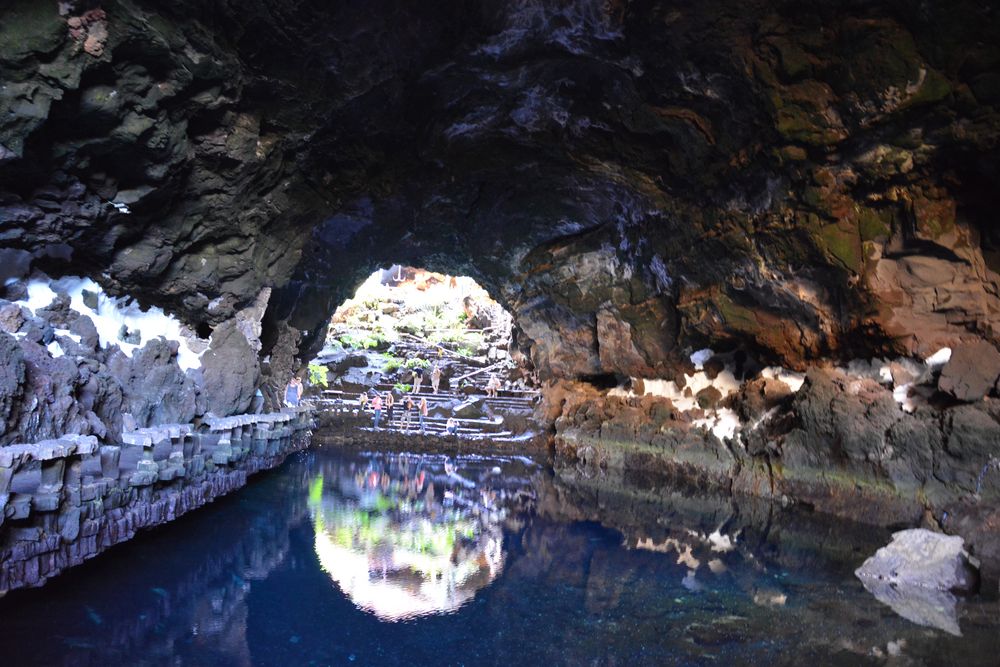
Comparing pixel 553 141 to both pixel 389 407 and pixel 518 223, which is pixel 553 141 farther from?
pixel 389 407

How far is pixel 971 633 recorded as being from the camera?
297 inches

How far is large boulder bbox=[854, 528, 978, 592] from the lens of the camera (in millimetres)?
9203

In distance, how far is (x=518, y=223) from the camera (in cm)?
1948

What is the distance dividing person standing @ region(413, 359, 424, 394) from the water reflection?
10038mm

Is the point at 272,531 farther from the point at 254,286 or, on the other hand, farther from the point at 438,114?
the point at 438,114

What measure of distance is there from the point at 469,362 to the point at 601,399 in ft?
42.6

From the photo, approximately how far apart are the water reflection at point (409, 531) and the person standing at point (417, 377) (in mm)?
10038

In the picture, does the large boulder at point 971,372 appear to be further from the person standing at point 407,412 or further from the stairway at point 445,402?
the person standing at point 407,412

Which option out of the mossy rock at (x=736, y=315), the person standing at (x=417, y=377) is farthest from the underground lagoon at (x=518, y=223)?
the person standing at (x=417, y=377)

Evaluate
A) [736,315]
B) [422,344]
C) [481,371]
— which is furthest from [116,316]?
[422,344]

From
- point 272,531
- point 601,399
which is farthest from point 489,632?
point 601,399

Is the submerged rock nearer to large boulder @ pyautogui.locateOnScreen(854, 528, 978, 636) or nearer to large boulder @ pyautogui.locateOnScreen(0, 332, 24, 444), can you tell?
large boulder @ pyautogui.locateOnScreen(854, 528, 978, 636)

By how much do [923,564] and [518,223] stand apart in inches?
538

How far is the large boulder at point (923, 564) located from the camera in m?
9.20
